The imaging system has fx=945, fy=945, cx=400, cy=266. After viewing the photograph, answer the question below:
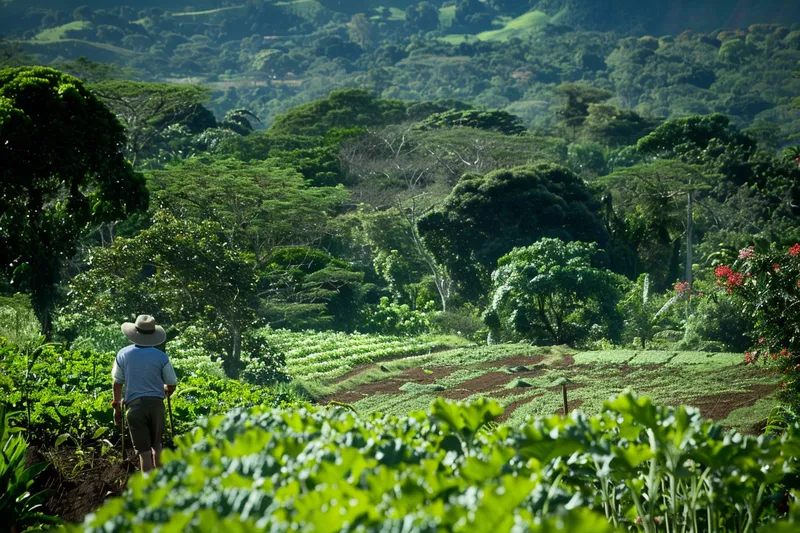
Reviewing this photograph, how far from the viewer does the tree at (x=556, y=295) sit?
63.4ft

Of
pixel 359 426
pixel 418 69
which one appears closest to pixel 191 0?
pixel 418 69

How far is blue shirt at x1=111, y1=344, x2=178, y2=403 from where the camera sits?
6.15 metres

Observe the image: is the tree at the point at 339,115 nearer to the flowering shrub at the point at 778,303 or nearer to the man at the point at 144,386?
the flowering shrub at the point at 778,303

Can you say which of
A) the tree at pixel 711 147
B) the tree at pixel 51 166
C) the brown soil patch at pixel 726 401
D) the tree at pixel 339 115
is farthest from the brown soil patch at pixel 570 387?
the tree at pixel 339 115

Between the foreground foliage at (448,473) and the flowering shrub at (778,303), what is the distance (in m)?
5.41

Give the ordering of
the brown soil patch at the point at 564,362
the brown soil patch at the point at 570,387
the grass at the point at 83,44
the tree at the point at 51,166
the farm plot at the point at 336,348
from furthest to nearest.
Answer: the grass at the point at 83,44 < the farm plot at the point at 336,348 < the brown soil patch at the point at 564,362 < the brown soil patch at the point at 570,387 < the tree at the point at 51,166

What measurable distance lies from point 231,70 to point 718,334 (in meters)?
110

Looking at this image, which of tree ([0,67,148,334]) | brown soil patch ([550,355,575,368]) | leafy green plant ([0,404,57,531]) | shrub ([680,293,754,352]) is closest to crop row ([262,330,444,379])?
brown soil patch ([550,355,575,368])

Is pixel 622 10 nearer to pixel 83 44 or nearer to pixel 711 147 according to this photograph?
pixel 83 44

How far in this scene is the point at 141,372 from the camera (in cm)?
616

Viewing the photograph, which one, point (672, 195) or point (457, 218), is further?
point (672, 195)

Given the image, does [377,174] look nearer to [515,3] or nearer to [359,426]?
[359,426]

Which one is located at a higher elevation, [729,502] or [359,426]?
[359,426]

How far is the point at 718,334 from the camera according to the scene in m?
17.7
